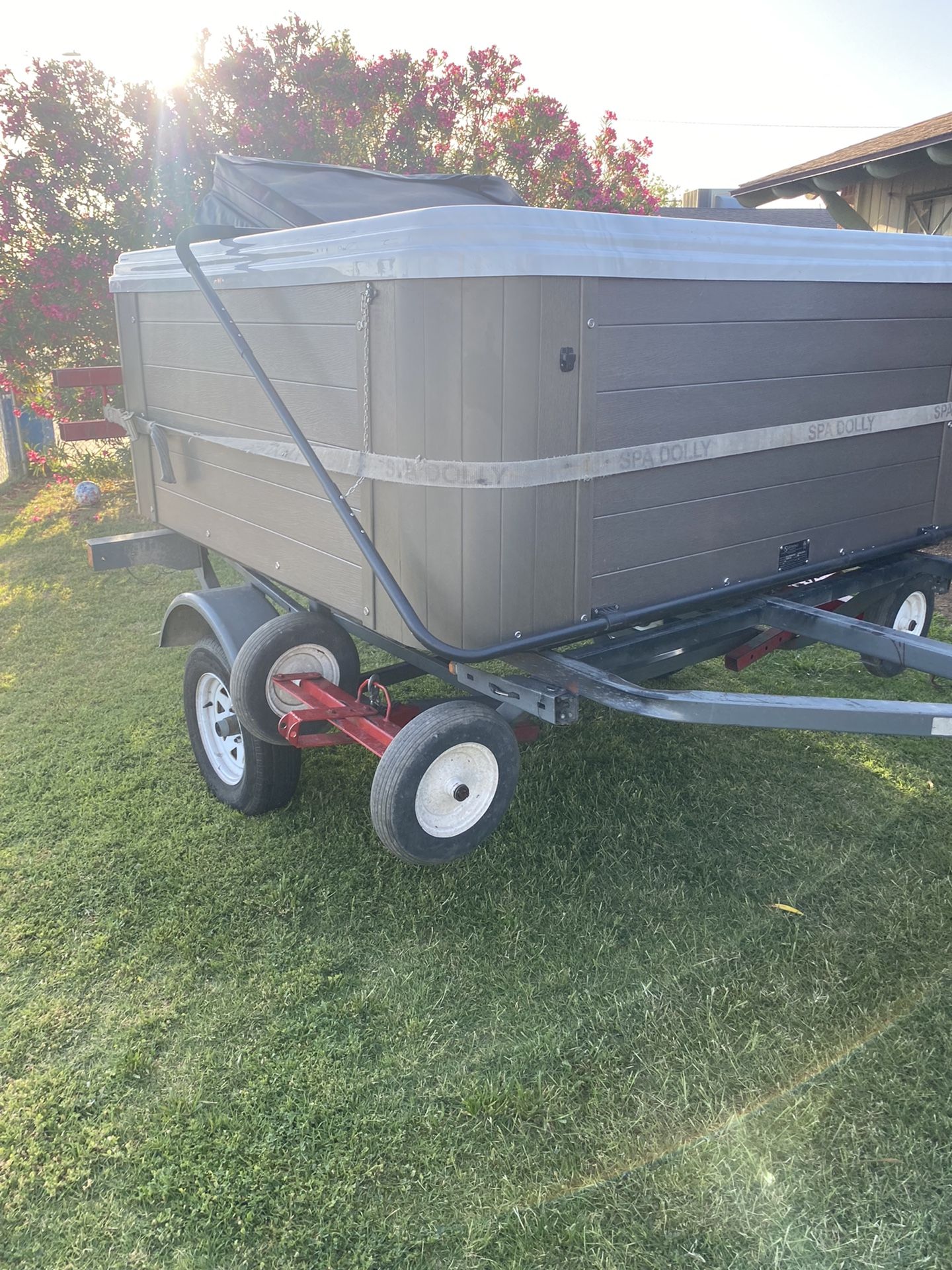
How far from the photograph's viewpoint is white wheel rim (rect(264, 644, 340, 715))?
3.38 metres

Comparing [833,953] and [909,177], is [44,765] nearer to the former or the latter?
[833,953]

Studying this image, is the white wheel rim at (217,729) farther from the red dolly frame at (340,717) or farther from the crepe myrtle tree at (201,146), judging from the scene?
the crepe myrtle tree at (201,146)

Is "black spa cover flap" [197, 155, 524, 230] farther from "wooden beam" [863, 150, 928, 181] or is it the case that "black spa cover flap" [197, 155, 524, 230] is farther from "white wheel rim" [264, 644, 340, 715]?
"wooden beam" [863, 150, 928, 181]

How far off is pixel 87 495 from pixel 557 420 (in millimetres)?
7574

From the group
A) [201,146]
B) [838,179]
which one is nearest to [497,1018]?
[838,179]

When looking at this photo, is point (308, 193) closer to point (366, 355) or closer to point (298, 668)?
point (366, 355)

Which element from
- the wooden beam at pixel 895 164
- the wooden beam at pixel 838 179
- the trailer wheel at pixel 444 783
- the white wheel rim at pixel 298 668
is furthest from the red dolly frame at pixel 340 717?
the wooden beam at pixel 838 179

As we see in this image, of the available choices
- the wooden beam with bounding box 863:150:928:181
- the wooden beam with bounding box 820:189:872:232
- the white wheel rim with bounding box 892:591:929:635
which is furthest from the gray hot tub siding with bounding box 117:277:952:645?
the wooden beam with bounding box 820:189:872:232

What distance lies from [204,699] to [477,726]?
1732mm

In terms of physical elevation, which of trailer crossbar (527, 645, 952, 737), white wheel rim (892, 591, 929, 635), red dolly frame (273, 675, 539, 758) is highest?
trailer crossbar (527, 645, 952, 737)

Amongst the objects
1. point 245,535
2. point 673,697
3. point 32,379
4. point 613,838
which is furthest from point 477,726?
point 32,379

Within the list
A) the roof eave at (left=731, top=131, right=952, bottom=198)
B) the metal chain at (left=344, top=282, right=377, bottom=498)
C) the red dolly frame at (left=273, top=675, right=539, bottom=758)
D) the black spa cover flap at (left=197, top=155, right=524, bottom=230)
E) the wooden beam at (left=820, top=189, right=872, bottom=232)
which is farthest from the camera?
the wooden beam at (left=820, top=189, right=872, bottom=232)

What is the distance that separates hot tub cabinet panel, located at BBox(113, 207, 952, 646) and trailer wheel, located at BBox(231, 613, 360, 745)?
0.48ft

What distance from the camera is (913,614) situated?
4.88m
